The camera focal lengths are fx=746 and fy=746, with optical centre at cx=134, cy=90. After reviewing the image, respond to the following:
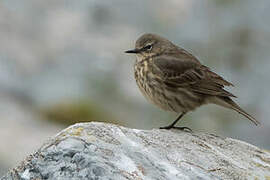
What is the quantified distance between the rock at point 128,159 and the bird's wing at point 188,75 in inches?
78.4

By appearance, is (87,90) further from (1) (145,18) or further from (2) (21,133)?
(1) (145,18)

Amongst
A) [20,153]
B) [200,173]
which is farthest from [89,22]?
[200,173]

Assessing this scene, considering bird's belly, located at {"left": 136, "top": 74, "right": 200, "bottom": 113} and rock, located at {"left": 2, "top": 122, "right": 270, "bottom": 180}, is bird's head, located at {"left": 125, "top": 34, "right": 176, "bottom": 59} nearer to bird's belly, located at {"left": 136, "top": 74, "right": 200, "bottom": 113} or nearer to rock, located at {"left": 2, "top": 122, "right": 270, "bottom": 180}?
bird's belly, located at {"left": 136, "top": 74, "right": 200, "bottom": 113}

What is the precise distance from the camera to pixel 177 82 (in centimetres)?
892

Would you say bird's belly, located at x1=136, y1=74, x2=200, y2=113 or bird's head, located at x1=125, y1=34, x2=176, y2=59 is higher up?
bird's head, located at x1=125, y1=34, x2=176, y2=59

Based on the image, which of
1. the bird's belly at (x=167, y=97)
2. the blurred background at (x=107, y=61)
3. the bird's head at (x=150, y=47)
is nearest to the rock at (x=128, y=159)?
the bird's belly at (x=167, y=97)

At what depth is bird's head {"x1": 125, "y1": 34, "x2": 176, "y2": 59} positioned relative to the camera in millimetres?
9414

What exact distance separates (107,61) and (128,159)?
811 centimetres

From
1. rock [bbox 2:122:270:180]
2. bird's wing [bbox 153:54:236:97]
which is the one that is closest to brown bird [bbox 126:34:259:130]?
bird's wing [bbox 153:54:236:97]

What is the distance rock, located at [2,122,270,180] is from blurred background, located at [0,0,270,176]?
15.0ft

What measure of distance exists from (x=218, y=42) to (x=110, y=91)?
287 centimetres

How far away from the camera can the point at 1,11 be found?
49.0ft

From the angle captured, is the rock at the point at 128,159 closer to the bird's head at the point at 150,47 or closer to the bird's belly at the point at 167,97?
the bird's belly at the point at 167,97

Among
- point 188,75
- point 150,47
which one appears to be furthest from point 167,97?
point 150,47
